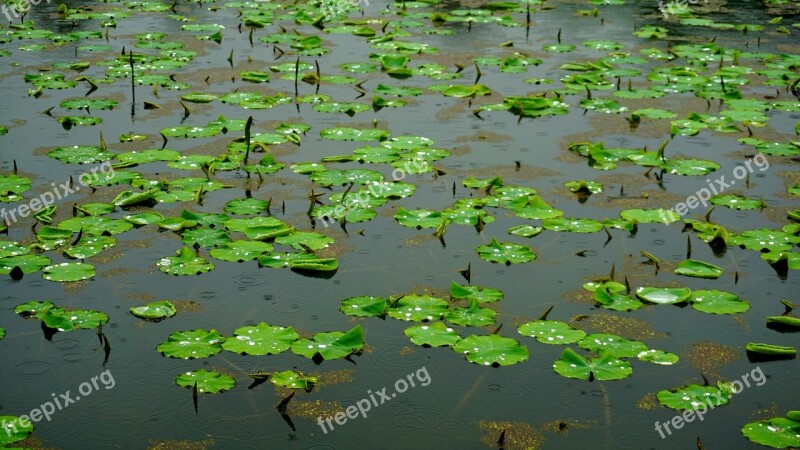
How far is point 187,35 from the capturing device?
10.5m

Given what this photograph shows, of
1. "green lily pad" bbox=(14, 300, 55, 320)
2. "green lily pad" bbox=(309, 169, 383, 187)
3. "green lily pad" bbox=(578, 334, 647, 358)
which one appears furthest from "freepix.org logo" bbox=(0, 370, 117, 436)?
"green lily pad" bbox=(309, 169, 383, 187)

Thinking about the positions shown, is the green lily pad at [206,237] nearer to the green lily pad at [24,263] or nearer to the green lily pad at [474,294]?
the green lily pad at [24,263]

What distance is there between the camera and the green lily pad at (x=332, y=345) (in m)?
4.48

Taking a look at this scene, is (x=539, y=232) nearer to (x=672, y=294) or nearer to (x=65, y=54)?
(x=672, y=294)

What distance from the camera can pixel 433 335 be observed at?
15.3ft

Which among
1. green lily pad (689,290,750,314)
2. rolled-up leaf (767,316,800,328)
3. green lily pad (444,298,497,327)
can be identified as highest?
green lily pad (444,298,497,327)

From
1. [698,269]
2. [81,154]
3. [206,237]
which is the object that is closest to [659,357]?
[698,269]

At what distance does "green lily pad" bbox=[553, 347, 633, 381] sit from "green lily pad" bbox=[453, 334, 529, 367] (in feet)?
0.60

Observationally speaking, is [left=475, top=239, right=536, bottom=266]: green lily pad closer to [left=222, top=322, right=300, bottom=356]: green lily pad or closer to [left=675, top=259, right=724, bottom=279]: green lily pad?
[left=675, top=259, right=724, bottom=279]: green lily pad

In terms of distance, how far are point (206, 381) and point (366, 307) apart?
95 centimetres

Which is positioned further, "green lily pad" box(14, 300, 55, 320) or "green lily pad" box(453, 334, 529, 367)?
"green lily pad" box(14, 300, 55, 320)

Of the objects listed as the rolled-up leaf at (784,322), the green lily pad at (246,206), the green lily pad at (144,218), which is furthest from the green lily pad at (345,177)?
the rolled-up leaf at (784,322)

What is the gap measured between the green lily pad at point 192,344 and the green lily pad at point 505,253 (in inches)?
64.2

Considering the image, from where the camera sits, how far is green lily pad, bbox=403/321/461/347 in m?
4.59
